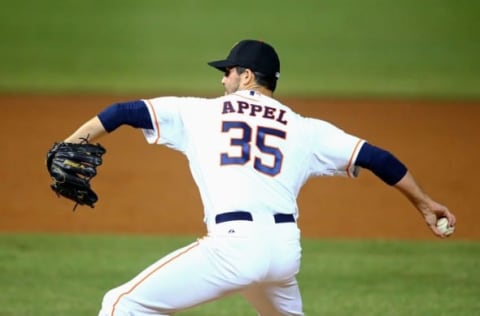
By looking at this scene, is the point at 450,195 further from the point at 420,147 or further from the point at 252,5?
the point at 252,5

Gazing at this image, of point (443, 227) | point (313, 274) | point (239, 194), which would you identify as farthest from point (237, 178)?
point (313, 274)

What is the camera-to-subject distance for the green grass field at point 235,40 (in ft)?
59.9

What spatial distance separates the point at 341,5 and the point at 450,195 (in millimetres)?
8676

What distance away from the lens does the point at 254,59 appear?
5.62 metres

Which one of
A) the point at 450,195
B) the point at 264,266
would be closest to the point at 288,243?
the point at 264,266

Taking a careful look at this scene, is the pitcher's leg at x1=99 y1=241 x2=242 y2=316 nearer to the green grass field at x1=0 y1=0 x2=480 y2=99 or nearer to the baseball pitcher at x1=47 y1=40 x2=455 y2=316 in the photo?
the baseball pitcher at x1=47 y1=40 x2=455 y2=316

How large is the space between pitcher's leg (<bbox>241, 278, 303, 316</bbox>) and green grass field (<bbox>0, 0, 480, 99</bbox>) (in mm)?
12288

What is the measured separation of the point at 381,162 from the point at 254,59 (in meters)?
0.85

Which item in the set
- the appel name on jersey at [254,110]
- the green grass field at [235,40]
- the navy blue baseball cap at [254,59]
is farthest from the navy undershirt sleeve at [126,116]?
the green grass field at [235,40]

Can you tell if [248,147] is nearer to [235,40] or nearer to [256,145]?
[256,145]

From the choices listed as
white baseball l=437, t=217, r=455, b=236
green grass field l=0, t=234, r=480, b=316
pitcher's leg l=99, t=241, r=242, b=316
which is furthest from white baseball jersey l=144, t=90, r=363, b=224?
green grass field l=0, t=234, r=480, b=316

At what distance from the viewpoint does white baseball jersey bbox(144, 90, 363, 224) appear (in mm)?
5293

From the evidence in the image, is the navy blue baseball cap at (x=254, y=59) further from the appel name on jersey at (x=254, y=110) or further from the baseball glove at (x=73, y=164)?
the baseball glove at (x=73, y=164)

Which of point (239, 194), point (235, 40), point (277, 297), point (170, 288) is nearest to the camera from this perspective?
point (170, 288)
